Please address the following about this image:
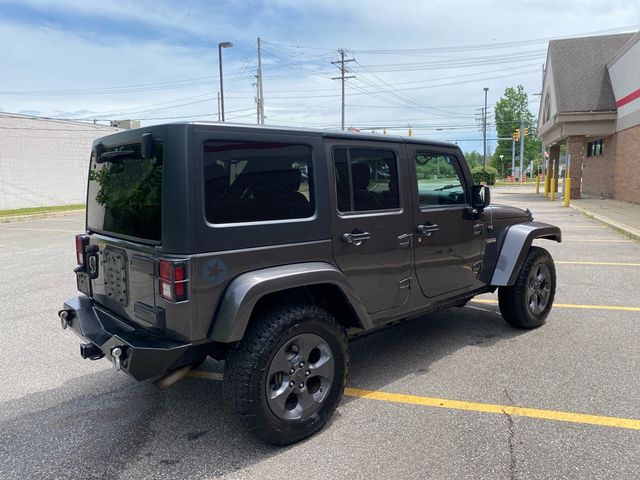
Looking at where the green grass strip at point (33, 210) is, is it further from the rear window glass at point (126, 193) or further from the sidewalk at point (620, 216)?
the sidewalk at point (620, 216)

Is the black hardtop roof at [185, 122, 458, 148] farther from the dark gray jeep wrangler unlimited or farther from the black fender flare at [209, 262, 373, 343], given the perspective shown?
the black fender flare at [209, 262, 373, 343]

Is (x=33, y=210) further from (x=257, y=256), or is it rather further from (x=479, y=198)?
(x=257, y=256)

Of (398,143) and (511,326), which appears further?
(511,326)

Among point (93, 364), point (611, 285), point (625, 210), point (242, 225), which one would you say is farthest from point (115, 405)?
point (625, 210)

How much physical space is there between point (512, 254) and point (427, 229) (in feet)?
4.11

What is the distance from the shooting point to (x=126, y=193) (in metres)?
A: 3.04

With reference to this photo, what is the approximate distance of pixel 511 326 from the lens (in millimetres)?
4953

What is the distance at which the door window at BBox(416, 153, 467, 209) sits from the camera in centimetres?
388

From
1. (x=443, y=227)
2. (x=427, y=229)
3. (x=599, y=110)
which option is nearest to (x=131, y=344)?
(x=427, y=229)

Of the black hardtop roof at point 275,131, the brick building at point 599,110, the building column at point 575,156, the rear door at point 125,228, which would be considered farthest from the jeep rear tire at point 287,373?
the building column at point 575,156

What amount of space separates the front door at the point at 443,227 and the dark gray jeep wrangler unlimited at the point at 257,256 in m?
0.02

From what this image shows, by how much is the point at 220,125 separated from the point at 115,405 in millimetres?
2206

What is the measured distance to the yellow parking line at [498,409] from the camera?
3.11 metres

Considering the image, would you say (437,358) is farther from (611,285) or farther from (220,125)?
(611,285)
